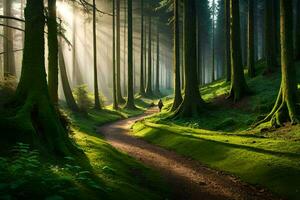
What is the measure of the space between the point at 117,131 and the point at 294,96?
11.7m

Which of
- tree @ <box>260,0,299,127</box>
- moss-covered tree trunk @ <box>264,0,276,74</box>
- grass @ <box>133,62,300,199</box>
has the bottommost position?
grass @ <box>133,62,300,199</box>

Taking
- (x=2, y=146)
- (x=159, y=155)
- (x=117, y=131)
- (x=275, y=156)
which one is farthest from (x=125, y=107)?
(x=2, y=146)

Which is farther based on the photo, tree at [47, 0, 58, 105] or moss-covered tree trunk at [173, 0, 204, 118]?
moss-covered tree trunk at [173, 0, 204, 118]

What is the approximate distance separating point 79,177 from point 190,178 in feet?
19.1

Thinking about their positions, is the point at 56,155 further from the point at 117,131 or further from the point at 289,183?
the point at 117,131

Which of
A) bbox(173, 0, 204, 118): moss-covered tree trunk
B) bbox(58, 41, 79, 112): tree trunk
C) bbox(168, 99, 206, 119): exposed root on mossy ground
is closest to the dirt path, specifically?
bbox(168, 99, 206, 119): exposed root on mossy ground

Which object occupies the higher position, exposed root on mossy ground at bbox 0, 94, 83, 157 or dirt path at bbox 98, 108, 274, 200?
exposed root on mossy ground at bbox 0, 94, 83, 157

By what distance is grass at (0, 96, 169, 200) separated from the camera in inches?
235

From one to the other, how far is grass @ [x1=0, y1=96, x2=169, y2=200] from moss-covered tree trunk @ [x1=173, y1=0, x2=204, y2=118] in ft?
33.9

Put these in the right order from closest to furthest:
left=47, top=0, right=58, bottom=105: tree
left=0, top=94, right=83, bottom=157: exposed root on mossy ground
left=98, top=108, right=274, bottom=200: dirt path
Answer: left=0, top=94, right=83, bottom=157: exposed root on mossy ground < left=98, top=108, right=274, bottom=200: dirt path < left=47, top=0, right=58, bottom=105: tree

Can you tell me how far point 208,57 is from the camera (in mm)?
98312

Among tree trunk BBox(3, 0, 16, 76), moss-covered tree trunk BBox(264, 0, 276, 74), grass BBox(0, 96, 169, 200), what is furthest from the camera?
tree trunk BBox(3, 0, 16, 76)

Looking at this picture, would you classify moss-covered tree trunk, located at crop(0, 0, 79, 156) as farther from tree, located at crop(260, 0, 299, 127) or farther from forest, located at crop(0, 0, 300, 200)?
tree, located at crop(260, 0, 299, 127)

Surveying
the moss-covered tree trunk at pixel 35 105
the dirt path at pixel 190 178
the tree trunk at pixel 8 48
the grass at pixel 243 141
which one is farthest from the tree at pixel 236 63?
the tree trunk at pixel 8 48
